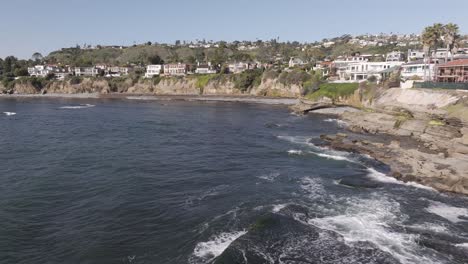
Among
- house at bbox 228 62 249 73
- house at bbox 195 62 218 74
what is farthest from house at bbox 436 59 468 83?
house at bbox 195 62 218 74

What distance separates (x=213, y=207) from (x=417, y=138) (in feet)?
131

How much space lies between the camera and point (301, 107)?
339 feet

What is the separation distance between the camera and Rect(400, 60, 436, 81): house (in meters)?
95.8

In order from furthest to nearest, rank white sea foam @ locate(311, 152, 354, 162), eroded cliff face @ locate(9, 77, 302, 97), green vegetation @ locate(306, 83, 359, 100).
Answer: eroded cliff face @ locate(9, 77, 302, 97) → green vegetation @ locate(306, 83, 359, 100) → white sea foam @ locate(311, 152, 354, 162)

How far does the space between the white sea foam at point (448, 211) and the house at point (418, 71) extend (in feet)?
229

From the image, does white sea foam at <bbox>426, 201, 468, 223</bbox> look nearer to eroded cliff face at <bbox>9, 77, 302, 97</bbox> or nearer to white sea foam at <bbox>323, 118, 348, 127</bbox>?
white sea foam at <bbox>323, 118, 348, 127</bbox>

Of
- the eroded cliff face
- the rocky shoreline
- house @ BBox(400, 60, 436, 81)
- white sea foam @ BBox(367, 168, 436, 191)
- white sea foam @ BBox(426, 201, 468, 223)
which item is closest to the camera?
white sea foam @ BBox(426, 201, 468, 223)

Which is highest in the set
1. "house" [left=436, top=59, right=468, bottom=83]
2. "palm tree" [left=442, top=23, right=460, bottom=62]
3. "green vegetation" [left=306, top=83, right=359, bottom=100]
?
"palm tree" [left=442, top=23, right=460, bottom=62]

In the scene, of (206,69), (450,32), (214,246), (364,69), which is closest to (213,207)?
(214,246)

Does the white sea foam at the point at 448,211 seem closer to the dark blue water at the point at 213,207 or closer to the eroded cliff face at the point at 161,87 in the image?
the dark blue water at the point at 213,207

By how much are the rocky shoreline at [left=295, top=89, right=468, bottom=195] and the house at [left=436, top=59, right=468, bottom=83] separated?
11.2m

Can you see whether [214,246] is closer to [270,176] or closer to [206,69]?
[270,176]

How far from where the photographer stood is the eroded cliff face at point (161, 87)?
5984 inches

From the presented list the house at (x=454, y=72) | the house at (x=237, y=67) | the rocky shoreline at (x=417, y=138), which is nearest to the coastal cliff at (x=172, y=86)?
the house at (x=237, y=67)
